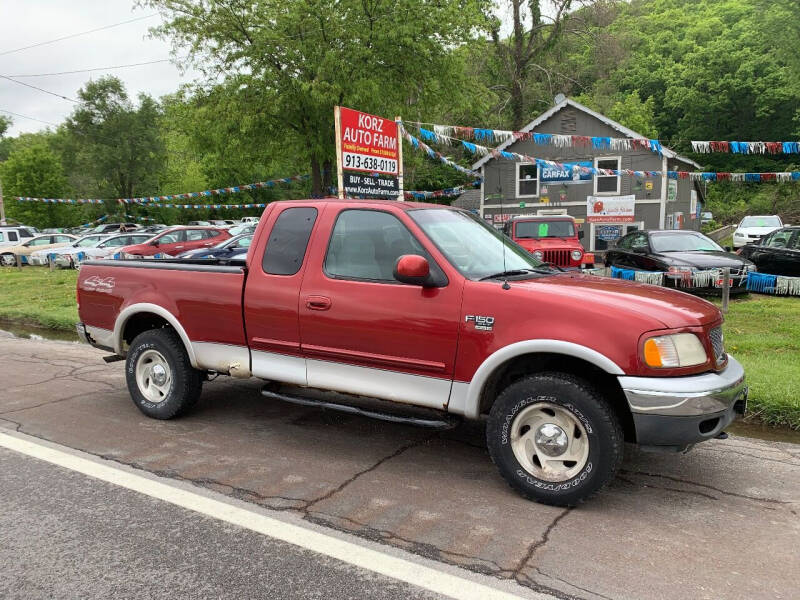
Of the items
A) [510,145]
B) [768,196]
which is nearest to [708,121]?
[768,196]

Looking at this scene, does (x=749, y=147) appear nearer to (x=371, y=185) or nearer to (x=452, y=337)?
(x=371, y=185)

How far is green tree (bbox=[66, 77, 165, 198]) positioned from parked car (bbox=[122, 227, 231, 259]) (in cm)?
3207

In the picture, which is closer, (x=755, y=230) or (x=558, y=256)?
(x=558, y=256)

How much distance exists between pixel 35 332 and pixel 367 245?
8728 mm

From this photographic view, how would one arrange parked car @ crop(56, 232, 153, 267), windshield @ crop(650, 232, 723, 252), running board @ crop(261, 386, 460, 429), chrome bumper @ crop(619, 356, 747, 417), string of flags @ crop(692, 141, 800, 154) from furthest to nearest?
1. parked car @ crop(56, 232, 153, 267)
2. string of flags @ crop(692, 141, 800, 154)
3. windshield @ crop(650, 232, 723, 252)
4. running board @ crop(261, 386, 460, 429)
5. chrome bumper @ crop(619, 356, 747, 417)

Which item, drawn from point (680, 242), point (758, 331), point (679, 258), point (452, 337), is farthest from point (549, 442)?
point (680, 242)

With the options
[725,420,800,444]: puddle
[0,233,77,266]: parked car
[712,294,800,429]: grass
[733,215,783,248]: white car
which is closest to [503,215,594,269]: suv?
[712,294,800,429]: grass

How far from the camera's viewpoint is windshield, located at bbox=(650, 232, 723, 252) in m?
12.8

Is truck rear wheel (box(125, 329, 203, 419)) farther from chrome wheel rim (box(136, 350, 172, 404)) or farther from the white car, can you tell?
the white car

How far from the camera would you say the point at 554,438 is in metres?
3.65

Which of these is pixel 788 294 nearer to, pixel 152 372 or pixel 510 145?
pixel 152 372

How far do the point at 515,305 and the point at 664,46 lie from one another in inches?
2571

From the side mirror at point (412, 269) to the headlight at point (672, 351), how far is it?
4.47 feet

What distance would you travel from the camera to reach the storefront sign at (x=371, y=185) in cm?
967
